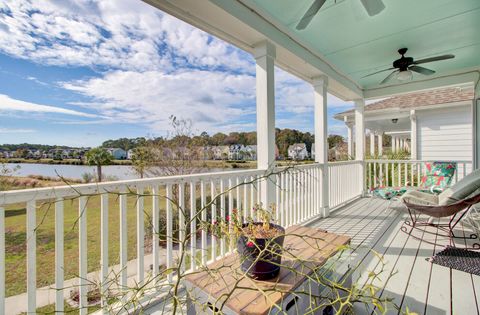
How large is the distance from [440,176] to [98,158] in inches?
243

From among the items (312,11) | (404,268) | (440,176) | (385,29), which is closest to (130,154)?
(312,11)

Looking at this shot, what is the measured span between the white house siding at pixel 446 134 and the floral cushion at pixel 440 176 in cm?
233

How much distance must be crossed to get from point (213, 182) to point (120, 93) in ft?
8.57

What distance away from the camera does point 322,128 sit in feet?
15.0

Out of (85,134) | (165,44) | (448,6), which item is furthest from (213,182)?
(448,6)

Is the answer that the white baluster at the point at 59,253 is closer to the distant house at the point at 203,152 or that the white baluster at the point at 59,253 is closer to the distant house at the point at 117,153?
the distant house at the point at 117,153

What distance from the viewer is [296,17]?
10.0ft

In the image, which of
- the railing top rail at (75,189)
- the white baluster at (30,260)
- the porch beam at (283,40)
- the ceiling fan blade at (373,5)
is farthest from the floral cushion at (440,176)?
the white baluster at (30,260)

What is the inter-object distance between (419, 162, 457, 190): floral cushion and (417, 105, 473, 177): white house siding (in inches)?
91.9

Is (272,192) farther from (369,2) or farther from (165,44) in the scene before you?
(165,44)

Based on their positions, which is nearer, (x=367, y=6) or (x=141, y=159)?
(x=367, y=6)

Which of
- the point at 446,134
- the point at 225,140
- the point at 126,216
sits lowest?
the point at 126,216

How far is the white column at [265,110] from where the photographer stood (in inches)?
124

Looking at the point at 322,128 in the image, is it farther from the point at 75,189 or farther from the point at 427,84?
the point at 75,189
